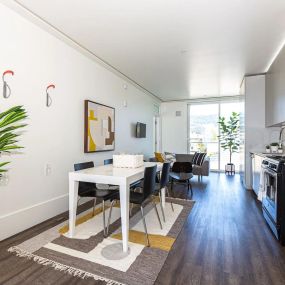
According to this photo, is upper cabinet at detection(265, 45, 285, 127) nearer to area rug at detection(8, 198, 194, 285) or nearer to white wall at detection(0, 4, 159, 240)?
area rug at detection(8, 198, 194, 285)

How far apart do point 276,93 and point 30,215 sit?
4.38 metres

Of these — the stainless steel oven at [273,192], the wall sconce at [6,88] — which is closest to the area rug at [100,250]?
the stainless steel oven at [273,192]

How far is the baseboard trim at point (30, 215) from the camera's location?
7.59 ft

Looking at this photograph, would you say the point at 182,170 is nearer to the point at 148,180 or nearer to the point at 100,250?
the point at 148,180

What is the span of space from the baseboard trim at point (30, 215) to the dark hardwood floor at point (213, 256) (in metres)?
0.09

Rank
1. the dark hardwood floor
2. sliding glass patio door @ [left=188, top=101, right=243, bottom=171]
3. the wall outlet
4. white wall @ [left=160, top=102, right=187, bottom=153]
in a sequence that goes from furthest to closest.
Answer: white wall @ [left=160, top=102, right=187, bottom=153], sliding glass patio door @ [left=188, top=101, right=243, bottom=171], the wall outlet, the dark hardwood floor

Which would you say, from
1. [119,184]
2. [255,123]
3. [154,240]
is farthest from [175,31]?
[255,123]

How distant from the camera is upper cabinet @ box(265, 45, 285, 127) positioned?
10.9 feet

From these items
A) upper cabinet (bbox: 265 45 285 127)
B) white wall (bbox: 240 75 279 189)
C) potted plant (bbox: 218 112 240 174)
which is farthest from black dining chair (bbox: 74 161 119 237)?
potted plant (bbox: 218 112 240 174)

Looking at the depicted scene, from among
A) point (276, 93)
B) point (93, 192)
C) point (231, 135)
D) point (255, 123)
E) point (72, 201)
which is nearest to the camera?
point (72, 201)

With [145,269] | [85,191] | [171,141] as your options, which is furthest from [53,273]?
[171,141]

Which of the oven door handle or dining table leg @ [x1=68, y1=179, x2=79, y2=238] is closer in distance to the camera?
dining table leg @ [x1=68, y1=179, x2=79, y2=238]

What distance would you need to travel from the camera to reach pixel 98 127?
391 cm

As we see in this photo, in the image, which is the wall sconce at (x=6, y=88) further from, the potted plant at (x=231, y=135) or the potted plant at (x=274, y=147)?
the potted plant at (x=231, y=135)
